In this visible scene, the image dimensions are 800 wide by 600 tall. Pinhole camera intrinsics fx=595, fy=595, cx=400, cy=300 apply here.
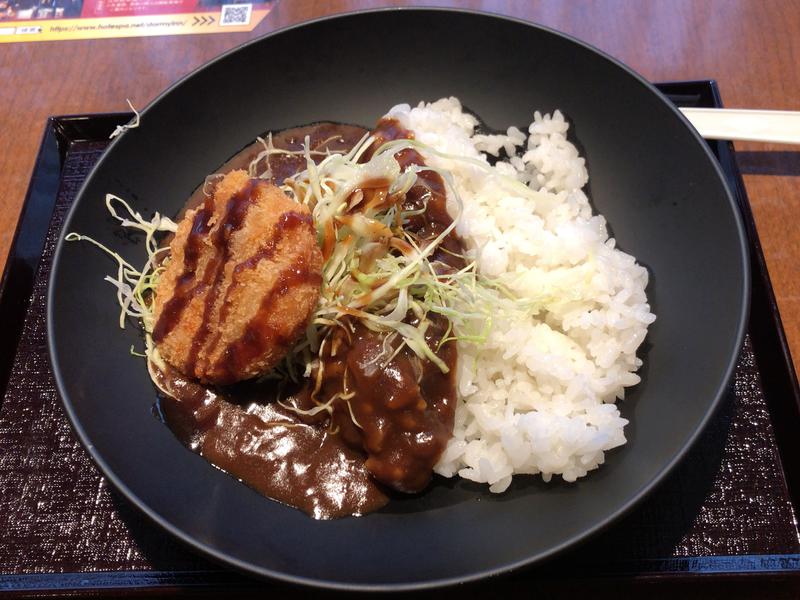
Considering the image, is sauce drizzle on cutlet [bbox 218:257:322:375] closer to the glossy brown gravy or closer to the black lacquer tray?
the glossy brown gravy

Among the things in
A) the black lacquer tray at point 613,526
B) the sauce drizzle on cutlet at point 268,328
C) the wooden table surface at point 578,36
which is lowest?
the black lacquer tray at point 613,526

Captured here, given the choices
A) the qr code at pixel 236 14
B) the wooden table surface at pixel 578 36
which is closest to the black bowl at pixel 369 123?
the wooden table surface at pixel 578 36

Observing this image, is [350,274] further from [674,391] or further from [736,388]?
[736,388]

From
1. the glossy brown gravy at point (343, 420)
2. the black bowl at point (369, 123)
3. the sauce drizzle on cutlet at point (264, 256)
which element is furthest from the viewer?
the sauce drizzle on cutlet at point (264, 256)

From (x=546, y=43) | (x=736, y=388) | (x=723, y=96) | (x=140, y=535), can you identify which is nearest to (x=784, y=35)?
(x=723, y=96)

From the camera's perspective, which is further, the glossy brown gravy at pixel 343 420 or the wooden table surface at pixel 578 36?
the wooden table surface at pixel 578 36

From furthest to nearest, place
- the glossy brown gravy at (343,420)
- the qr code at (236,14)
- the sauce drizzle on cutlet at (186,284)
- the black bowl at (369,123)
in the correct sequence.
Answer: the qr code at (236,14), the sauce drizzle on cutlet at (186,284), the glossy brown gravy at (343,420), the black bowl at (369,123)

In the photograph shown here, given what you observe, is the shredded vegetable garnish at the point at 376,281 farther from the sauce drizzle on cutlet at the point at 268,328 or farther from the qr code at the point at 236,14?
the qr code at the point at 236,14
